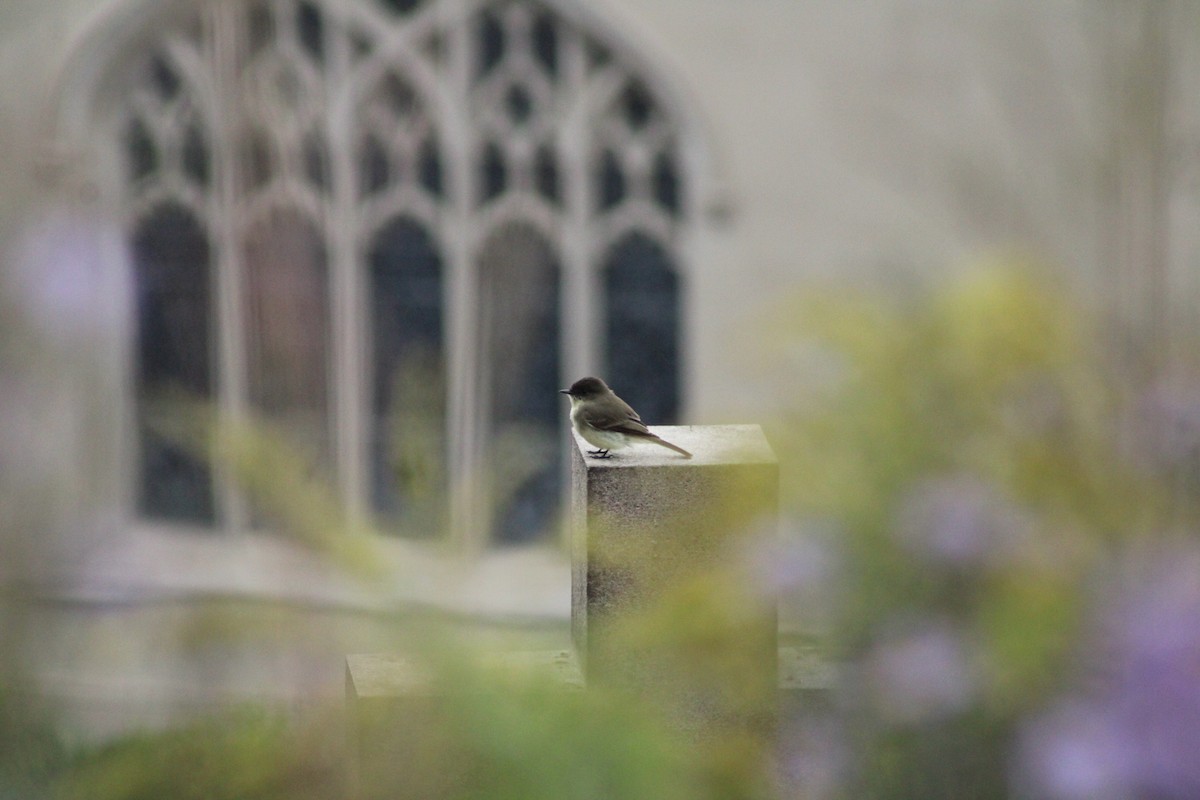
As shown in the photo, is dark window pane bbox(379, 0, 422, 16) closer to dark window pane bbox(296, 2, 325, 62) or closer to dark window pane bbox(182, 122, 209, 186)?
dark window pane bbox(296, 2, 325, 62)

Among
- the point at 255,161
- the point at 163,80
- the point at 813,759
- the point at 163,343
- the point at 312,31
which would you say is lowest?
the point at 163,343

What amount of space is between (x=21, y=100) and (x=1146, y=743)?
5.32 ft

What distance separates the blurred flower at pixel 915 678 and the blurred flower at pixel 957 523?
2.5 inches

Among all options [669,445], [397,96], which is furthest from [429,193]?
[669,445]

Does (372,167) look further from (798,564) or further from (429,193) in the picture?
(798,564)

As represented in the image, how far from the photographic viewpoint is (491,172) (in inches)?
264

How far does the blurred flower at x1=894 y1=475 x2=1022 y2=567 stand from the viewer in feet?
3.88

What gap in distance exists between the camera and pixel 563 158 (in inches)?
257

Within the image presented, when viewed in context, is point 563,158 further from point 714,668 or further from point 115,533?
point 714,668

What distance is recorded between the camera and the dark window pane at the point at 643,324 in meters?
6.62

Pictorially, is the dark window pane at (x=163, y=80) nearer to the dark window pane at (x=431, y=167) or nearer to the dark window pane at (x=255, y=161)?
the dark window pane at (x=431, y=167)

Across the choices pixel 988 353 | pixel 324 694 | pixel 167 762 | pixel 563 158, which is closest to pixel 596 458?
pixel 988 353

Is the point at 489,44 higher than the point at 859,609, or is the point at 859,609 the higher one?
the point at 489,44

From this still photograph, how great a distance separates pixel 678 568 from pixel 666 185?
525 centimetres
